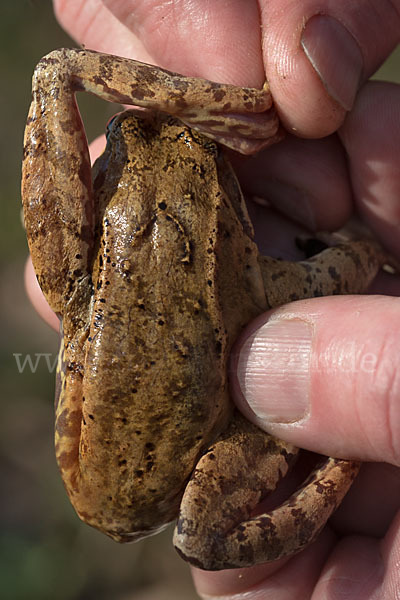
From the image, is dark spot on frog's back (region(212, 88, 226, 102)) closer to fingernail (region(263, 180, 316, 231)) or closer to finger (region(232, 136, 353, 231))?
finger (region(232, 136, 353, 231))

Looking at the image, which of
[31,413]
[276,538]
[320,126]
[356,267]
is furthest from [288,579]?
[31,413]

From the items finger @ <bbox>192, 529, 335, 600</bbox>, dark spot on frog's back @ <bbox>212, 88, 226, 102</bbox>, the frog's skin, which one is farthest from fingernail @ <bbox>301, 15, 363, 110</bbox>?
finger @ <bbox>192, 529, 335, 600</bbox>

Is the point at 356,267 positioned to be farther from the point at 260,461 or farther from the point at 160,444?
the point at 160,444

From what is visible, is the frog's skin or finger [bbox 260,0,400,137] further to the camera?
finger [bbox 260,0,400,137]

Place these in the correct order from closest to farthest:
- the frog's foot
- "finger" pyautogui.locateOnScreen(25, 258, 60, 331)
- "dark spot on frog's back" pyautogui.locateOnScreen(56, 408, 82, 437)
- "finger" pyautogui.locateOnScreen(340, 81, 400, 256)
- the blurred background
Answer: the frog's foot → "dark spot on frog's back" pyautogui.locateOnScreen(56, 408, 82, 437) → "finger" pyautogui.locateOnScreen(340, 81, 400, 256) → "finger" pyautogui.locateOnScreen(25, 258, 60, 331) → the blurred background

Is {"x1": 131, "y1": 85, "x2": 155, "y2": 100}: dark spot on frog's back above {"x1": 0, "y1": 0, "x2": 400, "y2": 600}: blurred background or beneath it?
above

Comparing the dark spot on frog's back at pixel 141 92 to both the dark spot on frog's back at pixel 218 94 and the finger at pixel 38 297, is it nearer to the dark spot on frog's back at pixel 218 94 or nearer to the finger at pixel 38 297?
the dark spot on frog's back at pixel 218 94
